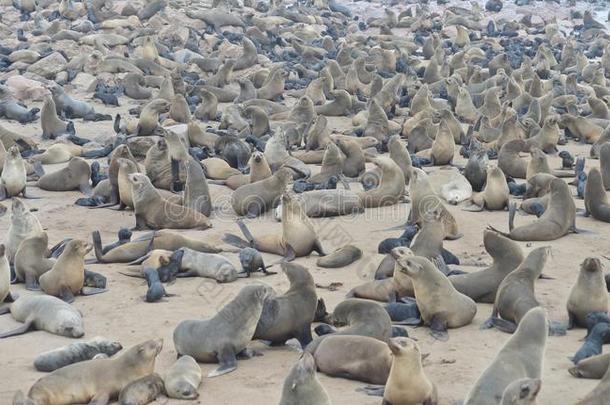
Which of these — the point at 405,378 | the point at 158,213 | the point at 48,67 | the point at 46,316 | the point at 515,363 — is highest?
the point at 515,363

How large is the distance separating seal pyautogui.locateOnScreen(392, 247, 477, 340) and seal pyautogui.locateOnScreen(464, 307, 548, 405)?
4.55 ft

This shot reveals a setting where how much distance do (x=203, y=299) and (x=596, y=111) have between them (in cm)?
992

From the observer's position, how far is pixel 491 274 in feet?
26.3

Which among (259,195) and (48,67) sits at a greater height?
(259,195)

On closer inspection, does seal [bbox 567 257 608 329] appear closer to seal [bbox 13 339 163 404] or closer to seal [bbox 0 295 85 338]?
seal [bbox 13 339 163 404]

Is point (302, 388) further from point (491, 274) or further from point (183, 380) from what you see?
point (491, 274)

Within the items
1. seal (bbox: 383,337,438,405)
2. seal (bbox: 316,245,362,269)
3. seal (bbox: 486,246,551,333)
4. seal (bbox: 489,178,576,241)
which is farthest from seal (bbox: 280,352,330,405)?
seal (bbox: 489,178,576,241)

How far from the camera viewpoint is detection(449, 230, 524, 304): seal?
7.95 m

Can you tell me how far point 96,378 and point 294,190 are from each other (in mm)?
5721

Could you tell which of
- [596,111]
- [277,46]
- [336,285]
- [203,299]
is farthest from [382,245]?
[277,46]

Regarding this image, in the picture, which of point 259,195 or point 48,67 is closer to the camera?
point 259,195

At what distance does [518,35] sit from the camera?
29.0 meters

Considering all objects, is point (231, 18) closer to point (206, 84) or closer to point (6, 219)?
point (206, 84)

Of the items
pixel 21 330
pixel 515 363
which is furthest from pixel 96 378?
pixel 515 363
